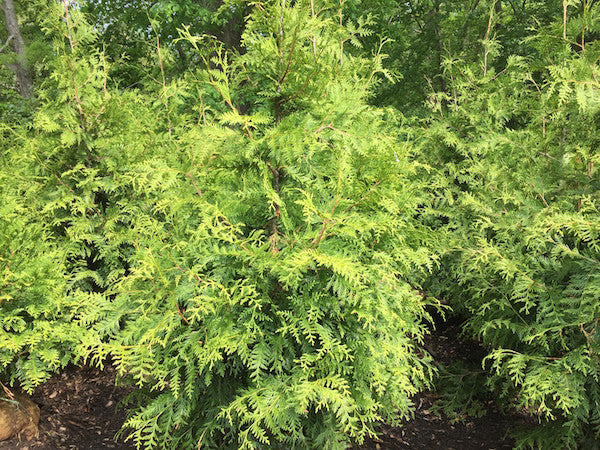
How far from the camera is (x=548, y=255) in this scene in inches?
150

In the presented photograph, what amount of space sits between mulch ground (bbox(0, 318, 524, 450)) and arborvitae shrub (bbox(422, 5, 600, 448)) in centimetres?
41

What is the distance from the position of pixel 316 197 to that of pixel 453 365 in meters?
3.28

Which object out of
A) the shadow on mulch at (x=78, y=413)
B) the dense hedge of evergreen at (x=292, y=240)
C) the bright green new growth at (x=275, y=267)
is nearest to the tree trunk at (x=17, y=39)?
the dense hedge of evergreen at (x=292, y=240)

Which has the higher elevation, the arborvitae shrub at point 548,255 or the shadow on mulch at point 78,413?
the arborvitae shrub at point 548,255

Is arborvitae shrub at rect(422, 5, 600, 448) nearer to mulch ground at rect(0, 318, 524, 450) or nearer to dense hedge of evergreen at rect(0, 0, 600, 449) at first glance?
dense hedge of evergreen at rect(0, 0, 600, 449)

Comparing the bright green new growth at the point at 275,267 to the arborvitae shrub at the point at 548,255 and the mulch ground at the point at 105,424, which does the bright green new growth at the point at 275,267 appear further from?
the mulch ground at the point at 105,424

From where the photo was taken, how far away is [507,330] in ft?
12.7

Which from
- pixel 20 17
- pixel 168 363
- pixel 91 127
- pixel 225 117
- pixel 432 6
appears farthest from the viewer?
pixel 20 17

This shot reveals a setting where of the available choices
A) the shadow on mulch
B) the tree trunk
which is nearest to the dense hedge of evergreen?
the shadow on mulch

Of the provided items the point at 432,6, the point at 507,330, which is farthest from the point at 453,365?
the point at 432,6

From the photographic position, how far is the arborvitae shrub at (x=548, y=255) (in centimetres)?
330

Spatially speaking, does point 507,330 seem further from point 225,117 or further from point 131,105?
point 131,105

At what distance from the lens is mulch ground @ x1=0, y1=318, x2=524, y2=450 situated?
13.2ft

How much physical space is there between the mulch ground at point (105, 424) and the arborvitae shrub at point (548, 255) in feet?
1.33
